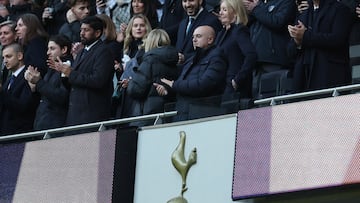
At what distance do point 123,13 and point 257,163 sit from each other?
4.02 meters

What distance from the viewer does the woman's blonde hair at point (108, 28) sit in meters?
15.5

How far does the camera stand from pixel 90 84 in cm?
1481

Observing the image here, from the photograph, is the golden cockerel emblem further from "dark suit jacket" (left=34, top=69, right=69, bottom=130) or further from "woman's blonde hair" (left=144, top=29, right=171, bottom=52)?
"dark suit jacket" (left=34, top=69, right=69, bottom=130)

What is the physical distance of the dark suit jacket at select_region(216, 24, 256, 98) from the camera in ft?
44.9

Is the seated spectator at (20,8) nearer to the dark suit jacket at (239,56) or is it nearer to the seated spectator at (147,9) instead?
the seated spectator at (147,9)

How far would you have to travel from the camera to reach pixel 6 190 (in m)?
15.6

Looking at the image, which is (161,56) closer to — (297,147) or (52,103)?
(52,103)

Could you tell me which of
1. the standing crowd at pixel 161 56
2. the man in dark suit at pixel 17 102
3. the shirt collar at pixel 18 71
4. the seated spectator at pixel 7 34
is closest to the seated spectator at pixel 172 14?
the standing crowd at pixel 161 56

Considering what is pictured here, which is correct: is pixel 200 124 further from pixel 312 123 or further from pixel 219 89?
pixel 312 123

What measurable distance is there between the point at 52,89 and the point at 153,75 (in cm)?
149

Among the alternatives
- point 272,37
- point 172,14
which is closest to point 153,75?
point 272,37

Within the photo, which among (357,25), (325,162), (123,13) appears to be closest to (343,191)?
(325,162)

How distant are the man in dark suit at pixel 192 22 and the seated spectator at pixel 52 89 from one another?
4.51ft

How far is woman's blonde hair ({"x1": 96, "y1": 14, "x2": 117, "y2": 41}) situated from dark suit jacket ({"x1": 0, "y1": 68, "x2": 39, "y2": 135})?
3.73 ft
